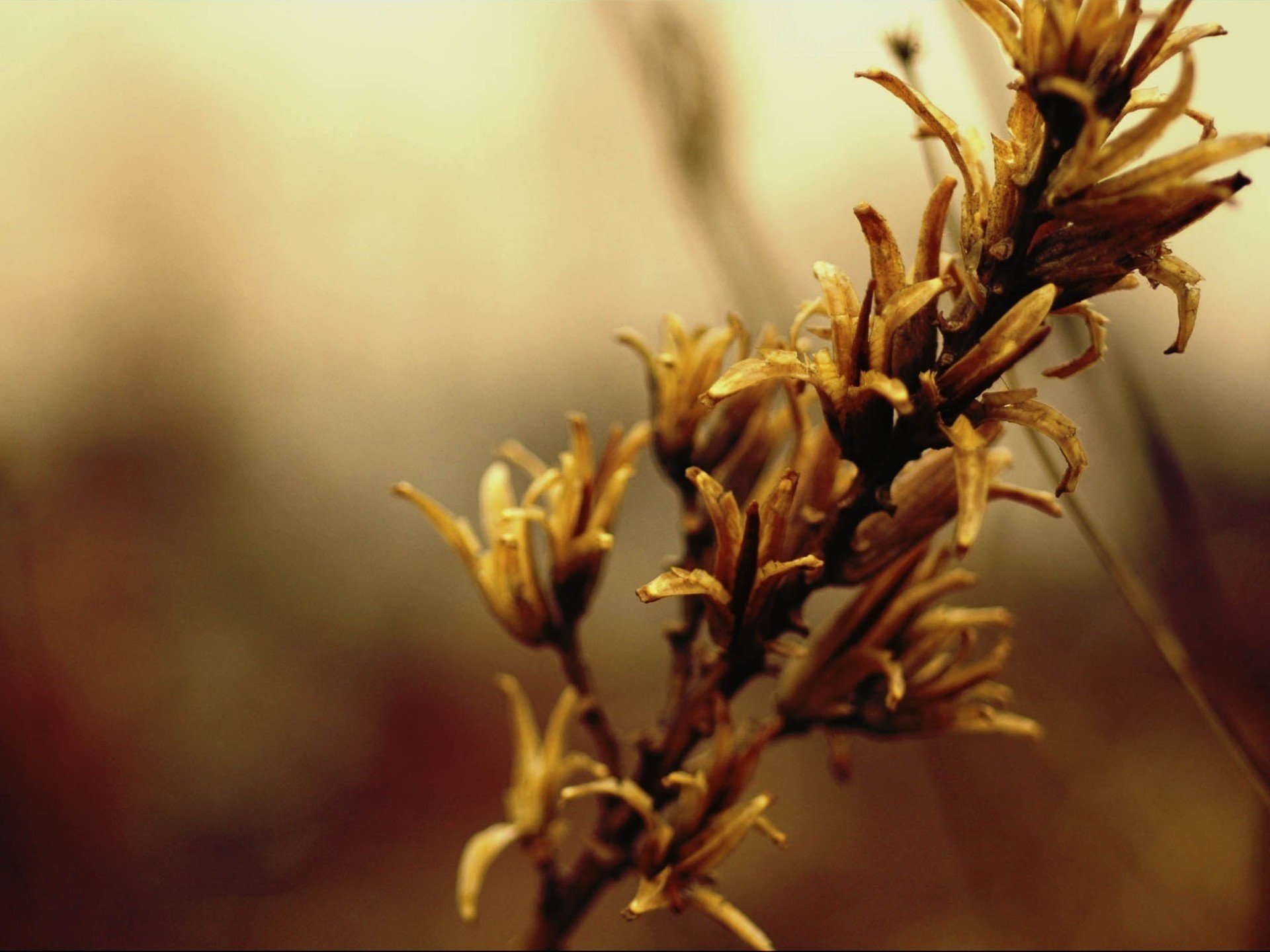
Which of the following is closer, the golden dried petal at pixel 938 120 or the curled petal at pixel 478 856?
the golden dried petal at pixel 938 120

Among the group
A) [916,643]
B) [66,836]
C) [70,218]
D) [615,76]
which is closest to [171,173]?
[70,218]

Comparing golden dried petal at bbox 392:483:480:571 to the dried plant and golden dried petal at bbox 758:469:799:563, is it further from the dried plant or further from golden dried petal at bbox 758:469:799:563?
golden dried petal at bbox 758:469:799:563

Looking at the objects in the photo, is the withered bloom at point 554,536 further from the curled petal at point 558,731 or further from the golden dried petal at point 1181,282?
the golden dried petal at point 1181,282

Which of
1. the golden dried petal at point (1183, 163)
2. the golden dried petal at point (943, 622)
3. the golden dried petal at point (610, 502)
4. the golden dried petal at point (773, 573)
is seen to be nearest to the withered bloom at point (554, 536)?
the golden dried petal at point (610, 502)

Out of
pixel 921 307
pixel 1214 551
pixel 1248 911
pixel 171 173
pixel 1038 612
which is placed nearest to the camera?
A: pixel 921 307

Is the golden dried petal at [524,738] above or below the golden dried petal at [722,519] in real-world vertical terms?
below

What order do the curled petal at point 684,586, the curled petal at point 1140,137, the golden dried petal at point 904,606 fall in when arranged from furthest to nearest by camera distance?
the golden dried petal at point 904,606
the curled petal at point 684,586
the curled petal at point 1140,137

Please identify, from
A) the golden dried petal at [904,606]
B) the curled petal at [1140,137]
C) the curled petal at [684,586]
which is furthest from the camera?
the golden dried petal at [904,606]

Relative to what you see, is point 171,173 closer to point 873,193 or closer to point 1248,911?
point 873,193
